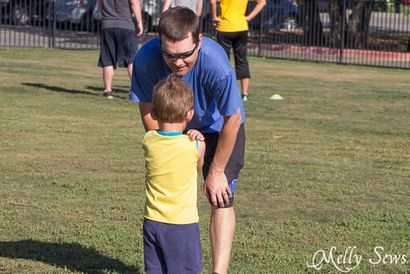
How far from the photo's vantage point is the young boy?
5.19m

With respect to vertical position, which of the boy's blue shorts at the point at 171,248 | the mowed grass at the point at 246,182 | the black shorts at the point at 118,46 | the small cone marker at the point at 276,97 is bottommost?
the mowed grass at the point at 246,182

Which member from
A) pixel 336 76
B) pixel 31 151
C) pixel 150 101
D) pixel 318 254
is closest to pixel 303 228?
pixel 318 254

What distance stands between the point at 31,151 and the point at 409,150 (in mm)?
4081

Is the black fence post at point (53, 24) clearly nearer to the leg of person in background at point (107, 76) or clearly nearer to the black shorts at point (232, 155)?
the leg of person in background at point (107, 76)

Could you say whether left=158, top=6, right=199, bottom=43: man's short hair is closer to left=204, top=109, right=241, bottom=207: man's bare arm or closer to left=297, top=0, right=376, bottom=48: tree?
left=204, top=109, right=241, bottom=207: man's bare arm

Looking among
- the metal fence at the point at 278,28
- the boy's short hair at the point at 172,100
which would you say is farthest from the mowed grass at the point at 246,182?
the metal fence at the point at 278,28

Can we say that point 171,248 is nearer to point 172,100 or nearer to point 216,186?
point 216,186

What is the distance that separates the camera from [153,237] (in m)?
5.27

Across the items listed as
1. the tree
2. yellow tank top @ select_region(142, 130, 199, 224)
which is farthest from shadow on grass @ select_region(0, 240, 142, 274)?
the tree

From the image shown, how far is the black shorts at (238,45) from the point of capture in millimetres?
14891

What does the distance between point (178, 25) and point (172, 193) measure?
868 mm

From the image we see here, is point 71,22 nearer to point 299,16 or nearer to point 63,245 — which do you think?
point 299,16

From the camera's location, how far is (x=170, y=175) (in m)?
5.21

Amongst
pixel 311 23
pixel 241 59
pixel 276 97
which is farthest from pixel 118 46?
pixel 311 23
